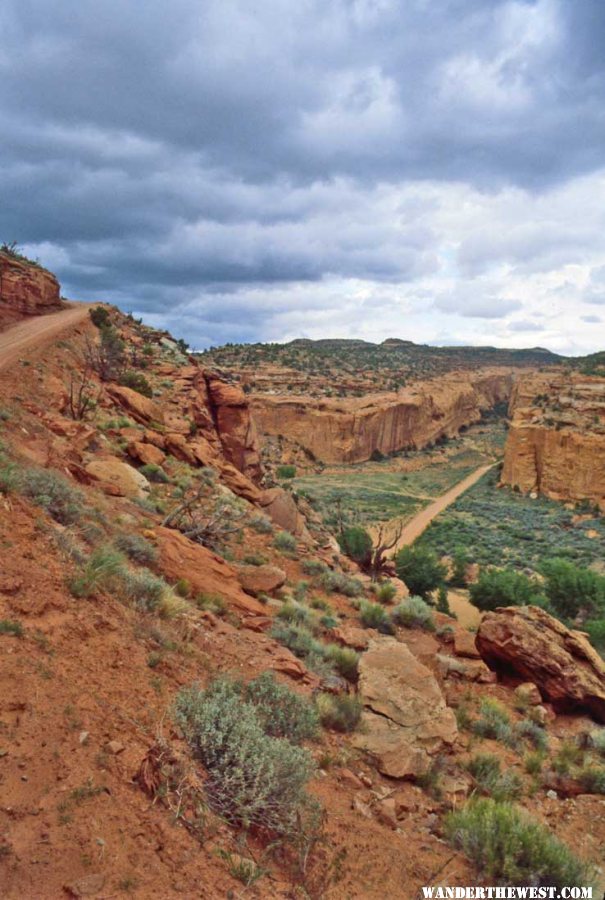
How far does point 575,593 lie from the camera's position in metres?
19.7

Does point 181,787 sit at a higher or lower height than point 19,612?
lower

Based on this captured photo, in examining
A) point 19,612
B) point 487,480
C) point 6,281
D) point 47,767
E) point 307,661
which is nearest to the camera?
point 47,767

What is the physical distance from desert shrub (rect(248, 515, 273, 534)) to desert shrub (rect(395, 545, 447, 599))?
366 inches

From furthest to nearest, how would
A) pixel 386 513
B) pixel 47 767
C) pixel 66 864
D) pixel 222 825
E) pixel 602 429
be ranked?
pixel 602 429
pixel 386 513
pixel 222 825
pixel 47 767
pixel 66 864

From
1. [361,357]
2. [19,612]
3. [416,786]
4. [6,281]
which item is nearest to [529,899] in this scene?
[416,786]

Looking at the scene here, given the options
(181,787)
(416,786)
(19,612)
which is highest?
(19,612)

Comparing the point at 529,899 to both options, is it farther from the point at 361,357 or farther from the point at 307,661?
the point at 361,357

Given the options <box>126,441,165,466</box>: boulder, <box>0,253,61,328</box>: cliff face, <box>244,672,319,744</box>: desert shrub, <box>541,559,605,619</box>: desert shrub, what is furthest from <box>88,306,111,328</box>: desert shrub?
<box>541,559,605,619</box>: desert shrub

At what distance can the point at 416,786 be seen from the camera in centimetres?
551

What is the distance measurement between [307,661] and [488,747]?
2.70 meters

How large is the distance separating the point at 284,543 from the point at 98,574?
7.72 m

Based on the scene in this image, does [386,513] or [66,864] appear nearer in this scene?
[66,864]

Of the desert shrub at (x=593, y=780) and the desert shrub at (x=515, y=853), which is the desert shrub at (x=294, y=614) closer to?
the desert shrub at (x=593, y=780)

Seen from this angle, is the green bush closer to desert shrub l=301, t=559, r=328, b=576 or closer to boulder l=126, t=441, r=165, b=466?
boulder l=126, t=441, r=165, b=466
